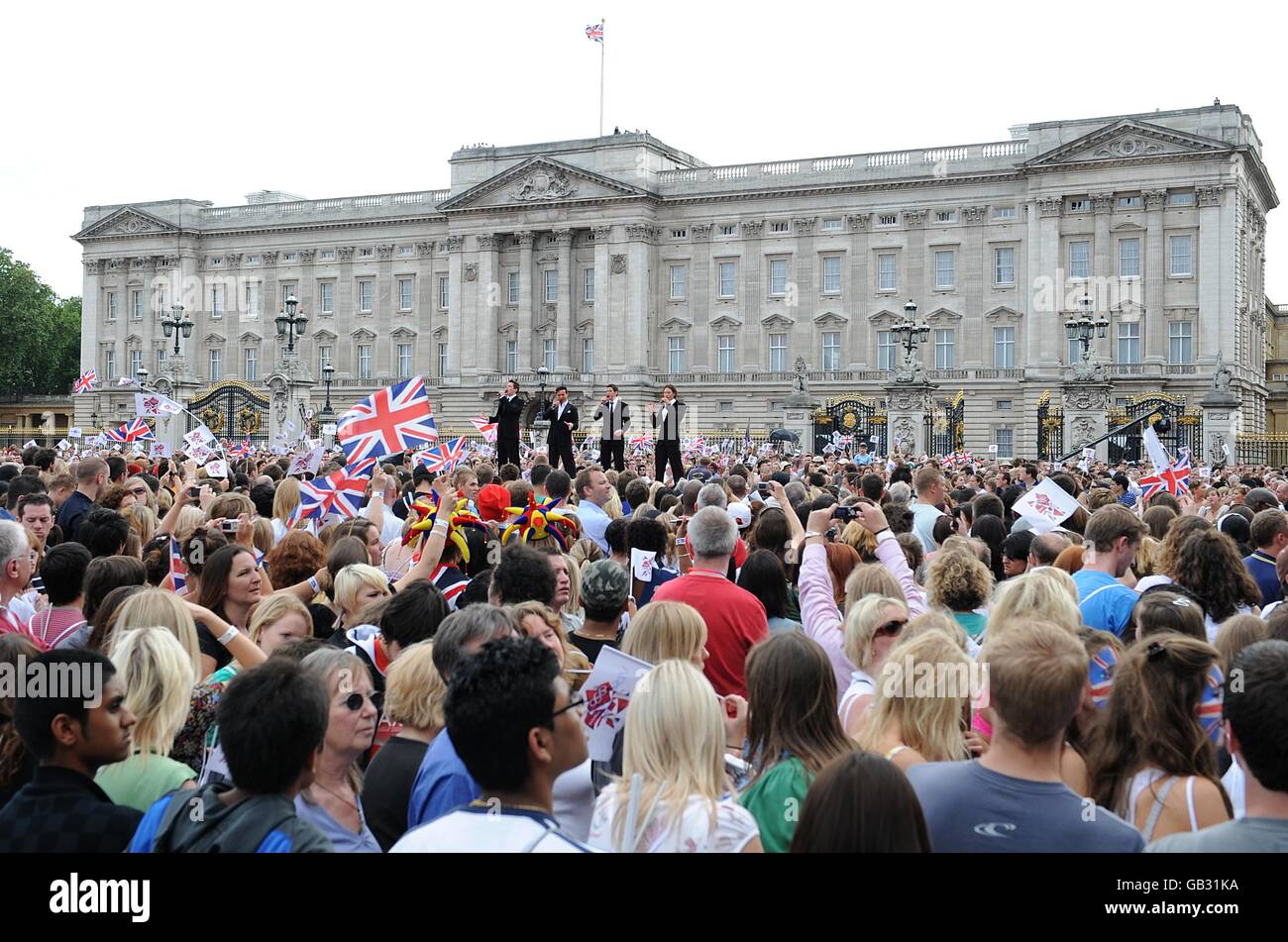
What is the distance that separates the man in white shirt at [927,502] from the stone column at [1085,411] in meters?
35.5

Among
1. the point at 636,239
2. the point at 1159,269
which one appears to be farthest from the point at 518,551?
the point at 636,239

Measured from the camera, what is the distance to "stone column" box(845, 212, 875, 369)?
67.7 meters

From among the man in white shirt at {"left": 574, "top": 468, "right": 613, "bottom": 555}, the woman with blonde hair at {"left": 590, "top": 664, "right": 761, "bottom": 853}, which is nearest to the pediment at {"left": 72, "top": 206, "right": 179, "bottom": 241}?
the man in white shirt at {"left": 574, "top": 468, "right": 613, "bottom": 555}

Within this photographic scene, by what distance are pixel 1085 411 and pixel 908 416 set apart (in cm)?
815

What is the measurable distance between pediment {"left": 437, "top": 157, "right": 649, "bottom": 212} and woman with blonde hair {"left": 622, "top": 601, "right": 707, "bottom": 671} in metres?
66.5

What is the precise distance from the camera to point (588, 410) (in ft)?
231

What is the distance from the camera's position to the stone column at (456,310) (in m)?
75.8

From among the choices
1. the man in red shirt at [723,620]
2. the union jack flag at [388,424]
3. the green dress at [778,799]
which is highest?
the union jack flag at [388,424]

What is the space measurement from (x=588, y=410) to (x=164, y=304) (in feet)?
109

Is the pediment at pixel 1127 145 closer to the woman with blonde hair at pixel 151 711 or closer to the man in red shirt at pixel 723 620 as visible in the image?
the man in red shirt at pixel 723 620

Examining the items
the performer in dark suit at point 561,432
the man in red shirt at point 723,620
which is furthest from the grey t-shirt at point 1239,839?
the performer in dark suit at point 561,432

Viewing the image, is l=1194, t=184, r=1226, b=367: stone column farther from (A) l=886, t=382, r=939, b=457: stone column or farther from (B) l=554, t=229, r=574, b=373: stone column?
(B) l=554, t=229, r=574, b=373: stone column

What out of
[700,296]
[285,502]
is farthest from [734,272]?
[285,502]
